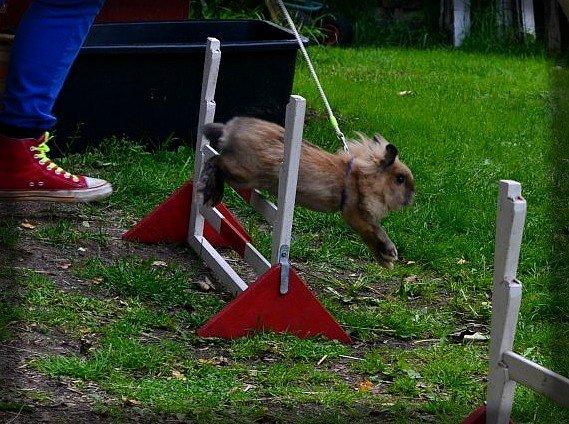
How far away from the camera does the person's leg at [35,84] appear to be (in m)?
4.10

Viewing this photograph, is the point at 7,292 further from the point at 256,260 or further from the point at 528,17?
the point at 528,17

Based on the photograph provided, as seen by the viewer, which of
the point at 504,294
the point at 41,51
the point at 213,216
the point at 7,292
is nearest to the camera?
the point at 504,294

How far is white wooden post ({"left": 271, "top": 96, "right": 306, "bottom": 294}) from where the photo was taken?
3.65 m

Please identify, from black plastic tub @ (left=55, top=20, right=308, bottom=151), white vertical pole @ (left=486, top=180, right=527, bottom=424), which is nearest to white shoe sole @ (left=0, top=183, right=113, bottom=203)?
black plastic tub @ (left=55, top=20, right=308, bottom=151)

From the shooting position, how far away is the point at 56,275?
4.16m

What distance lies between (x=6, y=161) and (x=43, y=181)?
16cm

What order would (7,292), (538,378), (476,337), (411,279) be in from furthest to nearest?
(411,279) < (476,337) < (7,292) < (538,378)

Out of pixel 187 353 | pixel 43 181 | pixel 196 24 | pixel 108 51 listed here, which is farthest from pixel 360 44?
pixel 187 353

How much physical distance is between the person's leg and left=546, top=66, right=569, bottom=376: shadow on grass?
1.75m

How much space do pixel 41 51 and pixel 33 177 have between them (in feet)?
1.62

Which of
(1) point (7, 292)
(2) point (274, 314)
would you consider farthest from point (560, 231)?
(1) point (7, 292)

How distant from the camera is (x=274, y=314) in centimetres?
379

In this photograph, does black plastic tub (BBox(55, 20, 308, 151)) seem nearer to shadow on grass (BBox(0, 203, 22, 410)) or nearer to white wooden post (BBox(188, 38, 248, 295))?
shadow on grass (BBox(0, 203, 22, 410))

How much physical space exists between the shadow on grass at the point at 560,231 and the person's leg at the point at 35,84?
5.76ft
